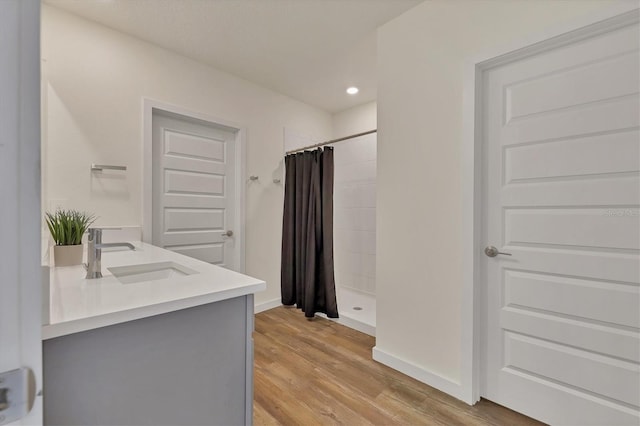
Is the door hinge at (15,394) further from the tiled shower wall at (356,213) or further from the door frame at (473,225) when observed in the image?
the tiled shower wall at (356,213)

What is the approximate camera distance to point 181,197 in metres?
2.65

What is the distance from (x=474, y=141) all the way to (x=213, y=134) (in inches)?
92.3

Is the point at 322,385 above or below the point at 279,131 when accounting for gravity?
below

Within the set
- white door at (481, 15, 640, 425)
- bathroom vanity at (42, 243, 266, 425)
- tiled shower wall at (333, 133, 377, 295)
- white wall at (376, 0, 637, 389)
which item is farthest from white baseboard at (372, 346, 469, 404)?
tiled shower wall at (333, 133, 377, 295)

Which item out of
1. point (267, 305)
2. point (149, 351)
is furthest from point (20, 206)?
point (267, 305)

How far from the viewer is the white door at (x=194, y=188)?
8.33 ft

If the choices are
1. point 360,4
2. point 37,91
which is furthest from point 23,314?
point 360,4

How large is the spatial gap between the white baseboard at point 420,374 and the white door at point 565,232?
0.18 metres

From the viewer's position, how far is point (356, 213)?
365 centimetres

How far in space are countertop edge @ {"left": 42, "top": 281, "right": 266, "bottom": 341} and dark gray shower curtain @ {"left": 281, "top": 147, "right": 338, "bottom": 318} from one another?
1881 millimetres

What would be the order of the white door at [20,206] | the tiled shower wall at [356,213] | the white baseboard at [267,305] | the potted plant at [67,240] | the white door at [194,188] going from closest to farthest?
the white door at [20,206]
the potted plant at [67,240]
the white door at [194,188]
the white baseboard at [267,305]
the tiled shower wall at [356,213]

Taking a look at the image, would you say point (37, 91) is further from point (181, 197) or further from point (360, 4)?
point (181, 197)

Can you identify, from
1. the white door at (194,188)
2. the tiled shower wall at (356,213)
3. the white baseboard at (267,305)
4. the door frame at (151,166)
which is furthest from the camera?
the tiled shower wall at (356,213)

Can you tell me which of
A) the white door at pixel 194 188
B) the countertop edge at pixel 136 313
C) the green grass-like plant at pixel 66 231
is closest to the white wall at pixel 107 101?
the white door at pixel 194 188
